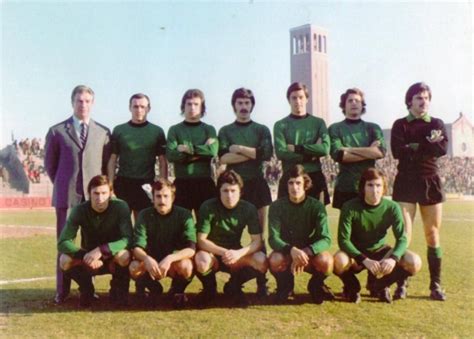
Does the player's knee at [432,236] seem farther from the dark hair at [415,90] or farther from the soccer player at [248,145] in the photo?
the soccer player at [248,145]

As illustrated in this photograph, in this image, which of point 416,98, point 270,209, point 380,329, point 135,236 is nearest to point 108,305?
point 135,236

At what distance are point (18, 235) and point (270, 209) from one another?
26.9ft

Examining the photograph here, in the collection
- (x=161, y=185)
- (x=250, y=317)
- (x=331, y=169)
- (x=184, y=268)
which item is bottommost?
(x=250, y=317)

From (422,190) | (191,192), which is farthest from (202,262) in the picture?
(422,190)

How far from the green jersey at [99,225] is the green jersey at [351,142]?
2124 mm

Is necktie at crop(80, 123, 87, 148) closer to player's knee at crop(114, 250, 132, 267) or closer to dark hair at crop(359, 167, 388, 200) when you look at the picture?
player's knee at crop(114, 250, 132, 267)

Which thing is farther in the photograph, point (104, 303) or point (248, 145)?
point (248, 145)

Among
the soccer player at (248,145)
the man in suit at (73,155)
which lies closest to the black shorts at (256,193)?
the soccer player at (248,145)

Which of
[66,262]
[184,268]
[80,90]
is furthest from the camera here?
[80,90]

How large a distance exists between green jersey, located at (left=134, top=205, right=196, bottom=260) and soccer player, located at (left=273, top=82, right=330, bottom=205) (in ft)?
3.40

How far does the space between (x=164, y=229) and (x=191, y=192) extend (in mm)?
634

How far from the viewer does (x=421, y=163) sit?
5.47 m

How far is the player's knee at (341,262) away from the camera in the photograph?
5.01 meters

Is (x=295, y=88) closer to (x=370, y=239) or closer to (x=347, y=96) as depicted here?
(x=347, y=96)
